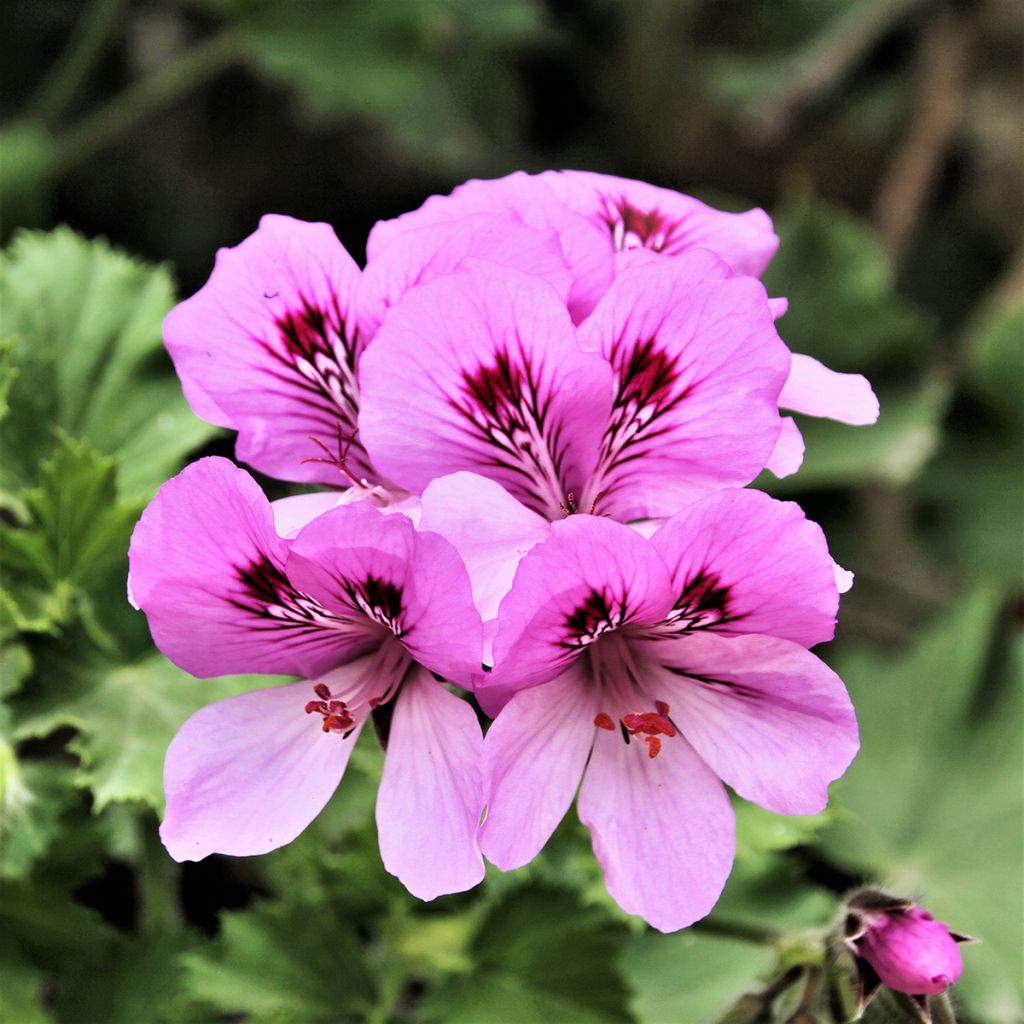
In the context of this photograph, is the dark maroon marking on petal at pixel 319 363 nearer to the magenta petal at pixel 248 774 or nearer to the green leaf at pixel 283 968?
the magenta petal at pixel 248 774

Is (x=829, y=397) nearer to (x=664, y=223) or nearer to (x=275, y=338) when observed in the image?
(x=664, y=223)

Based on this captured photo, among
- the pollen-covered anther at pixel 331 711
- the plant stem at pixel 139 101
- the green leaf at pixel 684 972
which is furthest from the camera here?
the plant stem at pixel 139 101

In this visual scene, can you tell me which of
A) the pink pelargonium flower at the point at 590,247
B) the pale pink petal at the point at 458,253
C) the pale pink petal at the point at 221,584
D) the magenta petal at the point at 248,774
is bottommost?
the magenta petal at the point at 248,774

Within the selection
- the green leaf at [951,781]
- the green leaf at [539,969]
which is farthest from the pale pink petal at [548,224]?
the green leaf at [951,781]

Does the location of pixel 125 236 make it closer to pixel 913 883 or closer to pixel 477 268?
pixel 913 883

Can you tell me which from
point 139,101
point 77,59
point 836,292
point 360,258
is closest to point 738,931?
point 836,292

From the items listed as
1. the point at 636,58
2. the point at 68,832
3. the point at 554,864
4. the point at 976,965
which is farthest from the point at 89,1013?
the point at 636,58
